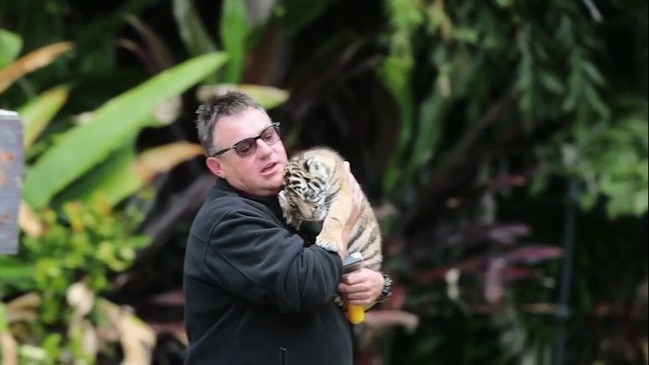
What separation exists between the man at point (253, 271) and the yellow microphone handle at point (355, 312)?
0.04m

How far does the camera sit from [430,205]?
4703 mm

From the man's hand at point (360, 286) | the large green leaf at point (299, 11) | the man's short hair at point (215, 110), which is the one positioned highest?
the man's short hair at point (215, 110)

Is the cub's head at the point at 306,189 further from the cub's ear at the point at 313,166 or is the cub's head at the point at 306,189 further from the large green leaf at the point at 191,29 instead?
the large green leaf at the point at 191,29

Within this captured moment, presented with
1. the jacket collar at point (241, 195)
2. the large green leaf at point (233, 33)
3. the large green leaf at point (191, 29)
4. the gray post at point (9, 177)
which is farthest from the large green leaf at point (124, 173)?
the jacket collar at point (241, 195)

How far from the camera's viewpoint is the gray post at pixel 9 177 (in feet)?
7.88

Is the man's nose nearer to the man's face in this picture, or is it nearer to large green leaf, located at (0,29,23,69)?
the man's face

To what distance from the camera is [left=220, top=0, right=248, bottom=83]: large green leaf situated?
4.27 metres

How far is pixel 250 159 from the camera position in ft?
7.14

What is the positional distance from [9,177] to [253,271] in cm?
69

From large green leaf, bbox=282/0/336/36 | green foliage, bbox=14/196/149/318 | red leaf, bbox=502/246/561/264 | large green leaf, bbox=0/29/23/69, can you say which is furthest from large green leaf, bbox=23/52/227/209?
red leaf, bbox=502/246/561/264

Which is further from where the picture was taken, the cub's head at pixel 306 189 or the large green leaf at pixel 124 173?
the large green leaf at pixel 124 173

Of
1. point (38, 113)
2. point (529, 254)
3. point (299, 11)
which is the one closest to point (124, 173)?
point (38, 113)

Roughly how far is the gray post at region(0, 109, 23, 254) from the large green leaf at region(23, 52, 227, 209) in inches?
53.1

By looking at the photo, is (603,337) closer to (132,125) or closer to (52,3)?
(132,125)
